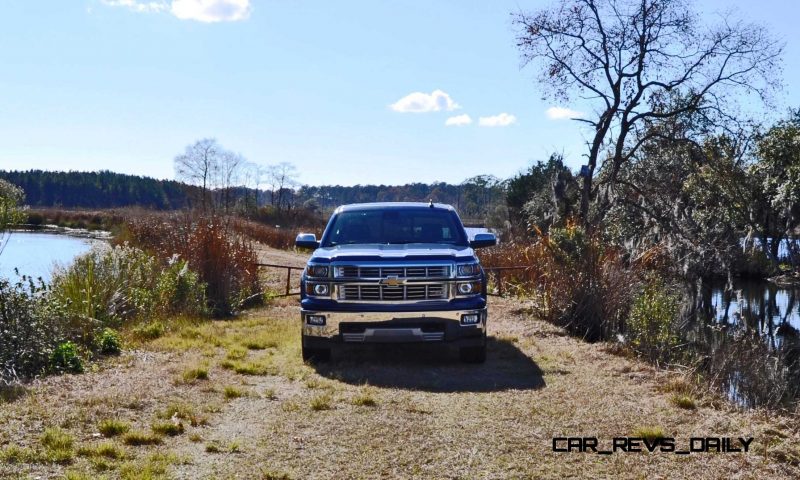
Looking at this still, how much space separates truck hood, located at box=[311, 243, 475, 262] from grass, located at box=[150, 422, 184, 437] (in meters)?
2.69

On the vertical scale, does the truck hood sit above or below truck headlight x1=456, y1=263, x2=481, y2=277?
above

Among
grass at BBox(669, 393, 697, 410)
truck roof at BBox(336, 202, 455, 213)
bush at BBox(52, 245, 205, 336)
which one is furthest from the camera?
bush at BBox(52, 245, 205, 336)

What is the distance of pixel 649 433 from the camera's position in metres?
5.34

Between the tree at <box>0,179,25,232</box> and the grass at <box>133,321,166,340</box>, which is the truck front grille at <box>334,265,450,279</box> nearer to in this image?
the tree at <box>0,179,25,232</box>

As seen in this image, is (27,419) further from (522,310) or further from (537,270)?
(537,270)

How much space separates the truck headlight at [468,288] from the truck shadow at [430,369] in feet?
2.97

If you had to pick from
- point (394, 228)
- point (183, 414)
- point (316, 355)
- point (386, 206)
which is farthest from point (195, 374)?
point (386, 206)

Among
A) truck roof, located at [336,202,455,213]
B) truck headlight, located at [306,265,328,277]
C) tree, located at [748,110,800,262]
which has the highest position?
tree, located at [748,110,800,262]

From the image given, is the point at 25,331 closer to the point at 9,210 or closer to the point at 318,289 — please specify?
the point at 9,210

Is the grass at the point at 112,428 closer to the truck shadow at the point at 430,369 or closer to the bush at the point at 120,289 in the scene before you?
the truck shadow at the point at 430,369

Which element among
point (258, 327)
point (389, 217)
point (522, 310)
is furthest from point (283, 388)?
point (522, 310)

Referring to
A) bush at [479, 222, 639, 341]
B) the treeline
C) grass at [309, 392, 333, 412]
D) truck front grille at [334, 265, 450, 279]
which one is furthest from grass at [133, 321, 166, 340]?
the treeline

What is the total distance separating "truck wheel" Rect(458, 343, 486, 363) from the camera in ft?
26.1

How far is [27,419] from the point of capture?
5410 millimetres
